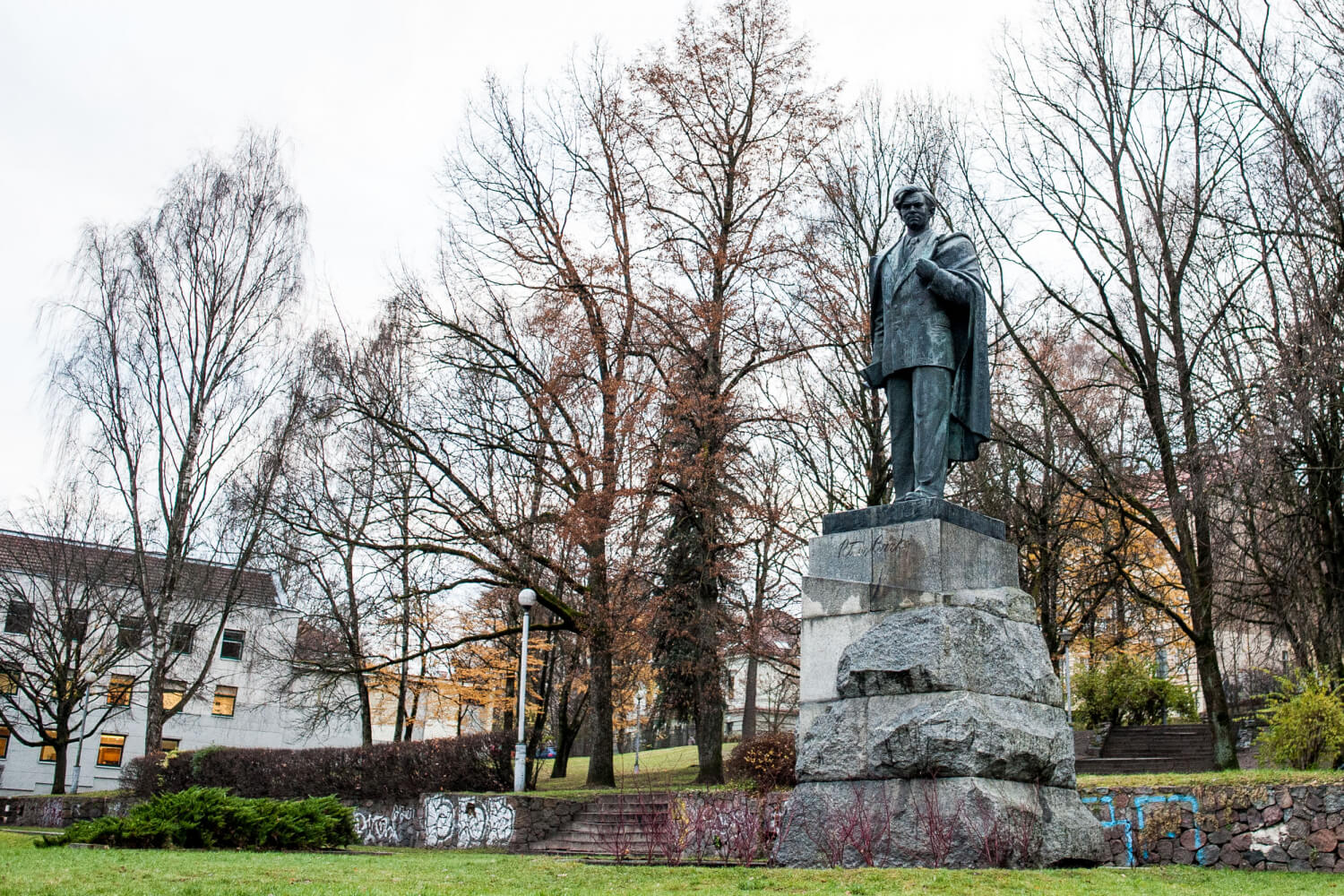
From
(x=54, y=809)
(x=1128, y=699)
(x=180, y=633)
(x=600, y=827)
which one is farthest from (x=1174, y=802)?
(x=54, y=809)

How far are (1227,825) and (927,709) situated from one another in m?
6.07

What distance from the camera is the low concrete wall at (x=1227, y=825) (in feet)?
35.6

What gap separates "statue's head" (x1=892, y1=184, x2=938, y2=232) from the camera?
9.00m

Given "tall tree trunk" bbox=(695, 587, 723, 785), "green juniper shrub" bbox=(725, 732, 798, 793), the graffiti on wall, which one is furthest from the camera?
"tall tree trunk" bbox=(695, 587, 723, 785)

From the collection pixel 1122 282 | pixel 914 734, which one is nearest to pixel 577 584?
pixel 1122 282

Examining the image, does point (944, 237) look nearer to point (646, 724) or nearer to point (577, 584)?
point (577, 584)

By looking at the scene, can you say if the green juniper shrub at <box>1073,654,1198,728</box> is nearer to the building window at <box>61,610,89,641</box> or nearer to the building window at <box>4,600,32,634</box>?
the building window at <box>61,610,89,641</box>

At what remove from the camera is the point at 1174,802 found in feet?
38.5

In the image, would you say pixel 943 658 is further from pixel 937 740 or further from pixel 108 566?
pixel 108 566

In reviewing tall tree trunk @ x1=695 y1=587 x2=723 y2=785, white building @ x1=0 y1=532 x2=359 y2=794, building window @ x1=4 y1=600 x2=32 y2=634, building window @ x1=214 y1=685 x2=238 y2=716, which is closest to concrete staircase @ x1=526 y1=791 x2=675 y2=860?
tall tree trunk @ x1=695 y1=587 x2=723 y2=785

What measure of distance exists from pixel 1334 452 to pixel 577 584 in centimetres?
1340

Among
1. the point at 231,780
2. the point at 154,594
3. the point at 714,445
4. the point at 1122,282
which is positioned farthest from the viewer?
the point at 154,594

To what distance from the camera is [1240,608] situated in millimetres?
20344

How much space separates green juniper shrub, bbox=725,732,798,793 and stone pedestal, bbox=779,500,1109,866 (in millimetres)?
7884
